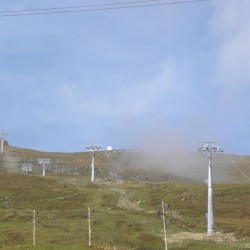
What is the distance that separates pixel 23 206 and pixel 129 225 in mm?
42009

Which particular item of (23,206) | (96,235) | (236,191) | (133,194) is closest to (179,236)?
(96,235)

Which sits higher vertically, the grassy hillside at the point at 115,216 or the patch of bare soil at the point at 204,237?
the grassy hillside at the point at 115,216

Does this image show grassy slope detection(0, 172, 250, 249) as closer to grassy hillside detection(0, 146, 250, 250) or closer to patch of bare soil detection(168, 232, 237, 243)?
grassy hillside detection(0, 146, 250, 250)

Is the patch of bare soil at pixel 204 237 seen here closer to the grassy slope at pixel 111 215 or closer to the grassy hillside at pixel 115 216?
the grassy hillside at pixel 115 216

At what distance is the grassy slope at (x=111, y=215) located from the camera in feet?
184

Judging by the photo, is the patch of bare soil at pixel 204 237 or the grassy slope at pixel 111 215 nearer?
the grassy slope at pixel 111 215

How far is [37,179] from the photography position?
526 ft

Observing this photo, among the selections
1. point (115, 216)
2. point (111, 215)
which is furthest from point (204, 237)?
point (111, 215)

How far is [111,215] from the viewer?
85688 mm

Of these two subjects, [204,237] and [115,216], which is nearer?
[204,237]

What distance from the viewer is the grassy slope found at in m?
55.9

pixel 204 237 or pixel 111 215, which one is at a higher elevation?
pixel 111 215

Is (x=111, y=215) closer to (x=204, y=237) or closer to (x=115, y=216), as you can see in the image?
(x=115, y=216)

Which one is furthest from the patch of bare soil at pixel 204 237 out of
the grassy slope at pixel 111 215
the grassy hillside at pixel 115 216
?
the grassy slope at pixel 111 215
